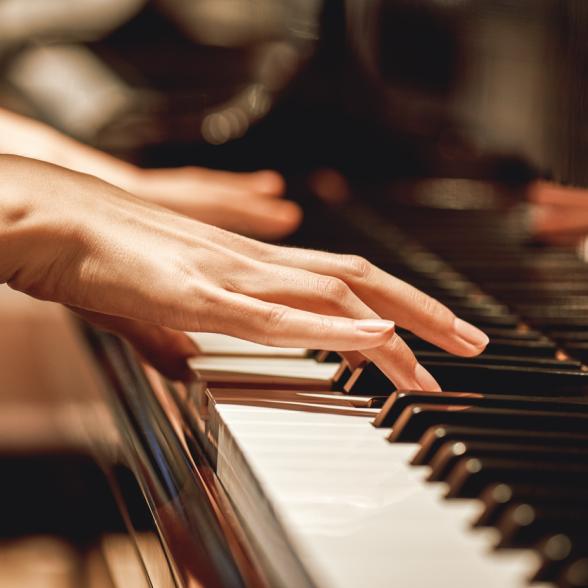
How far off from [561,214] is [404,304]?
1.95 ft

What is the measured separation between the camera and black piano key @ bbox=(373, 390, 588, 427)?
2.75 ft

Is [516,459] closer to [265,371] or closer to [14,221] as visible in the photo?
[265,371]

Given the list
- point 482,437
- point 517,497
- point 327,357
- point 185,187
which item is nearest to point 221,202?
point 185,187

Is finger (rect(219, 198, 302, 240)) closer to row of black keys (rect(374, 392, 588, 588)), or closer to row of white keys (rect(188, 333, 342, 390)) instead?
row of white keys (rect(188, 333, 342, 390))

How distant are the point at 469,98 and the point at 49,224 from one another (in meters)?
1.21

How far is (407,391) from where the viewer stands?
2.80ft

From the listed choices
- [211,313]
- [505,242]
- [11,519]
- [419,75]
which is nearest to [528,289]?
[505,242]

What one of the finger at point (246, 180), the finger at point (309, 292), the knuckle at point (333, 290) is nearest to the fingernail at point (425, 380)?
the finger at point (309, 292)

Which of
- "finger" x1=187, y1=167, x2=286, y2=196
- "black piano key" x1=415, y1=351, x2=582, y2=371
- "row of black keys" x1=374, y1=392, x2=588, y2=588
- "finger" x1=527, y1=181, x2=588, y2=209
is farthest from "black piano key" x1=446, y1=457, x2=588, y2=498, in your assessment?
"finger" x1=187, y1=167, x2=286, y2=196

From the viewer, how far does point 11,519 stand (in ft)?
8.34

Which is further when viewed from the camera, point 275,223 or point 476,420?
point 275,223

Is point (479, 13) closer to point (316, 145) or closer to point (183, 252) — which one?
point (316, 145)

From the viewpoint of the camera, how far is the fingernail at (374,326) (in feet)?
2.92

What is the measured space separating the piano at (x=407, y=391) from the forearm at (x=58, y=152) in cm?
30
